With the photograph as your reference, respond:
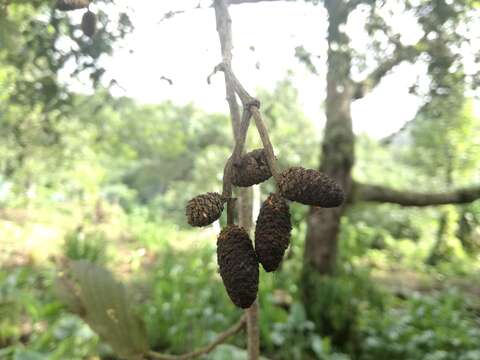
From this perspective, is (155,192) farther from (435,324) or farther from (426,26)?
(426,26)

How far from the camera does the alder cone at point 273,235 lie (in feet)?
2.04

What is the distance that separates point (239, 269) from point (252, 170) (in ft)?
0.50

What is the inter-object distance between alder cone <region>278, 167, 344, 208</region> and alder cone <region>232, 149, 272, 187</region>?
72 millimetres

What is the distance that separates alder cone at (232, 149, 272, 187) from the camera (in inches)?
27.1

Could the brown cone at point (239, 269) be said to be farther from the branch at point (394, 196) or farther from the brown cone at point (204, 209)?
the branch at point (394, 196)

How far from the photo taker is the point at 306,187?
0.61m

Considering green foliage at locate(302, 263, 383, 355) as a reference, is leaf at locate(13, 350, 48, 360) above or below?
above

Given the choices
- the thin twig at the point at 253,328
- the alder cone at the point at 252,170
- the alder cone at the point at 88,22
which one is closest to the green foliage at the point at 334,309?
the thin twig at the point at 253,328

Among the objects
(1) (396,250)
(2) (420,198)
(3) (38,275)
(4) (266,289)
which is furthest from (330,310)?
(1) (396,250)

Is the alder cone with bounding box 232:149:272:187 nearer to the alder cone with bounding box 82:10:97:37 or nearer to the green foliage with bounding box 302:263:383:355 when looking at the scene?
the alder cone with bounding box 82:10:97:37

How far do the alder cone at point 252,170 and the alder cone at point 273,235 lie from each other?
0.21ft

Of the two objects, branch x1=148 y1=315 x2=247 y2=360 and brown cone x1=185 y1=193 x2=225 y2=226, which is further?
branch x1=148 y1=315 x2=247 y2=360

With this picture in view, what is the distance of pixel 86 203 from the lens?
11.5m

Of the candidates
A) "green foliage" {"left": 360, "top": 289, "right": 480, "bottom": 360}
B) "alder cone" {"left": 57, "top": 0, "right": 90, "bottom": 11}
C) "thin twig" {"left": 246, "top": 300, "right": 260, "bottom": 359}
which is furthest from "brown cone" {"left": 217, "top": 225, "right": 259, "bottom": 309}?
"green foliage" {"left": 360, "top": 289, "right": 480, "bottom": 360}
